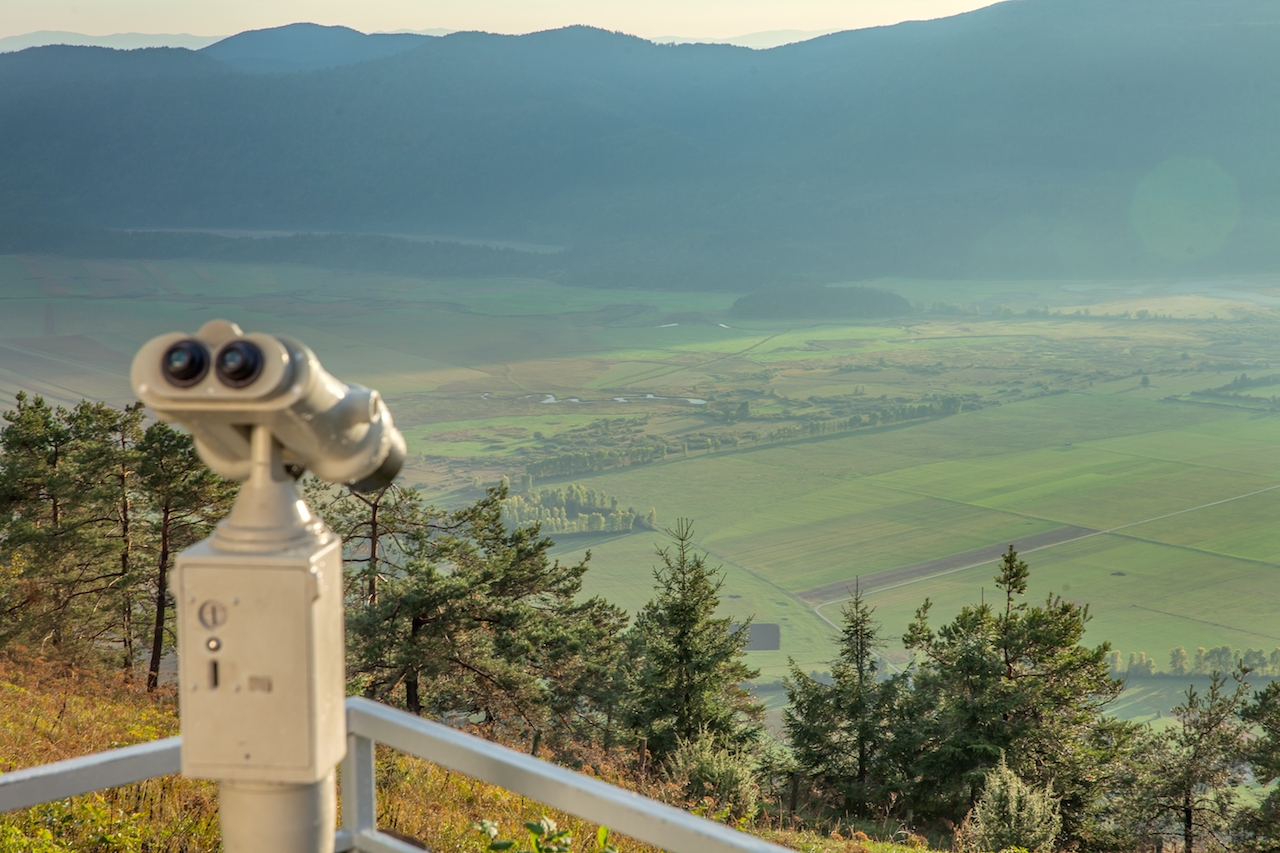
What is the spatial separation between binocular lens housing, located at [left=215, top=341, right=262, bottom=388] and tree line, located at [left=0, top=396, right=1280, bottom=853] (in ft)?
59.4

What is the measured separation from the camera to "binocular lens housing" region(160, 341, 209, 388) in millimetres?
1879

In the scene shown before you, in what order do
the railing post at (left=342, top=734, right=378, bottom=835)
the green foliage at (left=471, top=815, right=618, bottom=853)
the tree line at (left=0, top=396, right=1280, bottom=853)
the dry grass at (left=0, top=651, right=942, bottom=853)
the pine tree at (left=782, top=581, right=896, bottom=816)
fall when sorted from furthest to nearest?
the pine tree at (left=782, top=581, right=896, bottom=816)
the tree line at (left=0, top=396, right=1280, bottom=853)
the dry grass at (left=0, top=651, right=942, bottom=853)
the green foliage at (left=471, top=815, right=618, bottom=853)
the railing post at (left=342, top=734, right=378, bottom=835)

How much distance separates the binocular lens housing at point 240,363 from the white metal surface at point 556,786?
0.94 metres

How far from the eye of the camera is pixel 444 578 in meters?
22.6

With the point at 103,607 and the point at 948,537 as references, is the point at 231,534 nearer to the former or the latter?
the point at 103,607

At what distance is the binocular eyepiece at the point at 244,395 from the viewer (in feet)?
6.07

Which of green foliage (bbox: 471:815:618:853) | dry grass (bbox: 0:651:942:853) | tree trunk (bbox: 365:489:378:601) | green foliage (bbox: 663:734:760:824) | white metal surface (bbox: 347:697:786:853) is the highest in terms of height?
white metal surface (bbox: 347:697:786:853)

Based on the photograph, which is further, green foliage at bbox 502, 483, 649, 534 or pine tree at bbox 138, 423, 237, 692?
green foliage at bbox 502, 483, 649, 534

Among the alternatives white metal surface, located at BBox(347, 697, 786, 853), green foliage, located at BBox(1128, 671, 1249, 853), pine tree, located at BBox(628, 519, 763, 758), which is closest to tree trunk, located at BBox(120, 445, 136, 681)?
pine tree, located at BBox(628, 519, 763, 758)

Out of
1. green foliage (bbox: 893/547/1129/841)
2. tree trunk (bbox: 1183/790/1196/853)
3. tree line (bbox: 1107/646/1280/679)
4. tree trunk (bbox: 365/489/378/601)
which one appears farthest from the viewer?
tree line (bbox: 1107/646/1280/679)

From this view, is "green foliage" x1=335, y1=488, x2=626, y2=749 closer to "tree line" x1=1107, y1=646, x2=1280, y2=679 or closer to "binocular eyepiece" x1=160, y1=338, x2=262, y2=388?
"binocular eyepiece" x1=160, y1=338, x2=262, y2=388

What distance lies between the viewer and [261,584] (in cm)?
193

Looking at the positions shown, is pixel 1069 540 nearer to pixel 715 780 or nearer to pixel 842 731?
pixel 842 731

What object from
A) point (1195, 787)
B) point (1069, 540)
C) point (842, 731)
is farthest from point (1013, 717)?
point (1069, 540)
